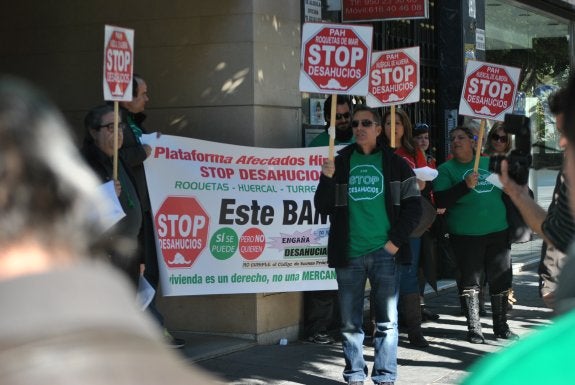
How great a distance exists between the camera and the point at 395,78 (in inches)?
353

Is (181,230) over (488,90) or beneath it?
beneath

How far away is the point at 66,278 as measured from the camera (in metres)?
1.05

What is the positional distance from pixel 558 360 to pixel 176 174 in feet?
24.0

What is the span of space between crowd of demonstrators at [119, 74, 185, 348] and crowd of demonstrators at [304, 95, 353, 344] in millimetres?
1290

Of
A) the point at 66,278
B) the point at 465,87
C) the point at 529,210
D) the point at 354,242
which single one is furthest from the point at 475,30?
the point at 66,278

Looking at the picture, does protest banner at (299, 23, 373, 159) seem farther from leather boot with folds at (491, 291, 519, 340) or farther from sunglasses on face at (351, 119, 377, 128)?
leather boot with folds at (491, 291, 519, 340)

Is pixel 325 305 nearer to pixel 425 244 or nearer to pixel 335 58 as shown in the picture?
pixel 425 244

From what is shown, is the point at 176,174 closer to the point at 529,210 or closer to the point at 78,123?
the point at 78,123

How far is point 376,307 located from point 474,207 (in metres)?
2.36

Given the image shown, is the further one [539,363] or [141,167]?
[141,167]

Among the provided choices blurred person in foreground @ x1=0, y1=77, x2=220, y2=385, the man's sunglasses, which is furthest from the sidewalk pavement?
blurred person in foreground @ x1=0, y1=77, x2=220, y2=385


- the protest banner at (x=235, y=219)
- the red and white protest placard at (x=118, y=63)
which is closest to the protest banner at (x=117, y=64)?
the red and white protest placard at (x=118, y=63)

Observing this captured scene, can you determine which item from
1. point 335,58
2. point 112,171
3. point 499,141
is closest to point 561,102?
point 112,171

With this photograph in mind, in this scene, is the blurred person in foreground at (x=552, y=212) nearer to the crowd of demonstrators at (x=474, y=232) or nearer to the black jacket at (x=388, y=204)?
the black jacket at (x=388, y=204)
